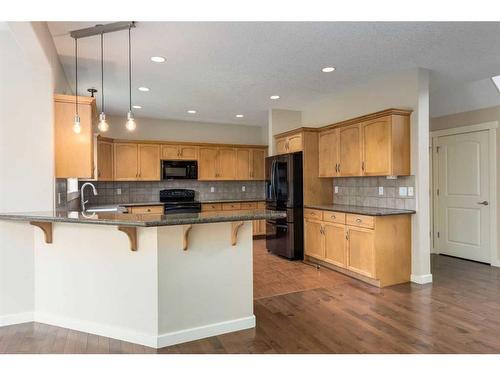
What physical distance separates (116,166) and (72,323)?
152 inches

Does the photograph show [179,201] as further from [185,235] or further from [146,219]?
[146,219]

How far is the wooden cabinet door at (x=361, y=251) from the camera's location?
3.74 m

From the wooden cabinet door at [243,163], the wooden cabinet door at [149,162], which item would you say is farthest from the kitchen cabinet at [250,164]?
the wooden cabinet door at [149,162]

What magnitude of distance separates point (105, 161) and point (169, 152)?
1.19 metres

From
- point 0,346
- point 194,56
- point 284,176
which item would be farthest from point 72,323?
point 284,176

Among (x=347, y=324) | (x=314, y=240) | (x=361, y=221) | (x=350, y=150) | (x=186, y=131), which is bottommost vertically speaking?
(x=347, y=324)

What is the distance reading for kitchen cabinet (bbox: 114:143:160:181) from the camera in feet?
19.9

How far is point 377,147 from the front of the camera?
13.0 ft

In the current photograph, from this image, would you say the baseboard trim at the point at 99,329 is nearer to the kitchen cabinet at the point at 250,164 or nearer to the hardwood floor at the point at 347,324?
the hardwood floor at the point at 347,324

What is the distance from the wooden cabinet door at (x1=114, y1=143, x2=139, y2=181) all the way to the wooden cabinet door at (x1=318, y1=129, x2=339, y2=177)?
349 cm

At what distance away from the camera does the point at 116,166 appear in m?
6.05

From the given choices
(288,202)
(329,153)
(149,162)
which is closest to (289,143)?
(329,153)

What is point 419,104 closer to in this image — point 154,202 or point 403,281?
point 403,281

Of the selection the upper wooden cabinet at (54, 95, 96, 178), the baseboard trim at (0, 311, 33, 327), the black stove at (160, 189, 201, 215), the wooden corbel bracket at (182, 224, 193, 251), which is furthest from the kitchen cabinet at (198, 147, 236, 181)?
the wooden corbel bracket at (182, 224, 193, 251)
